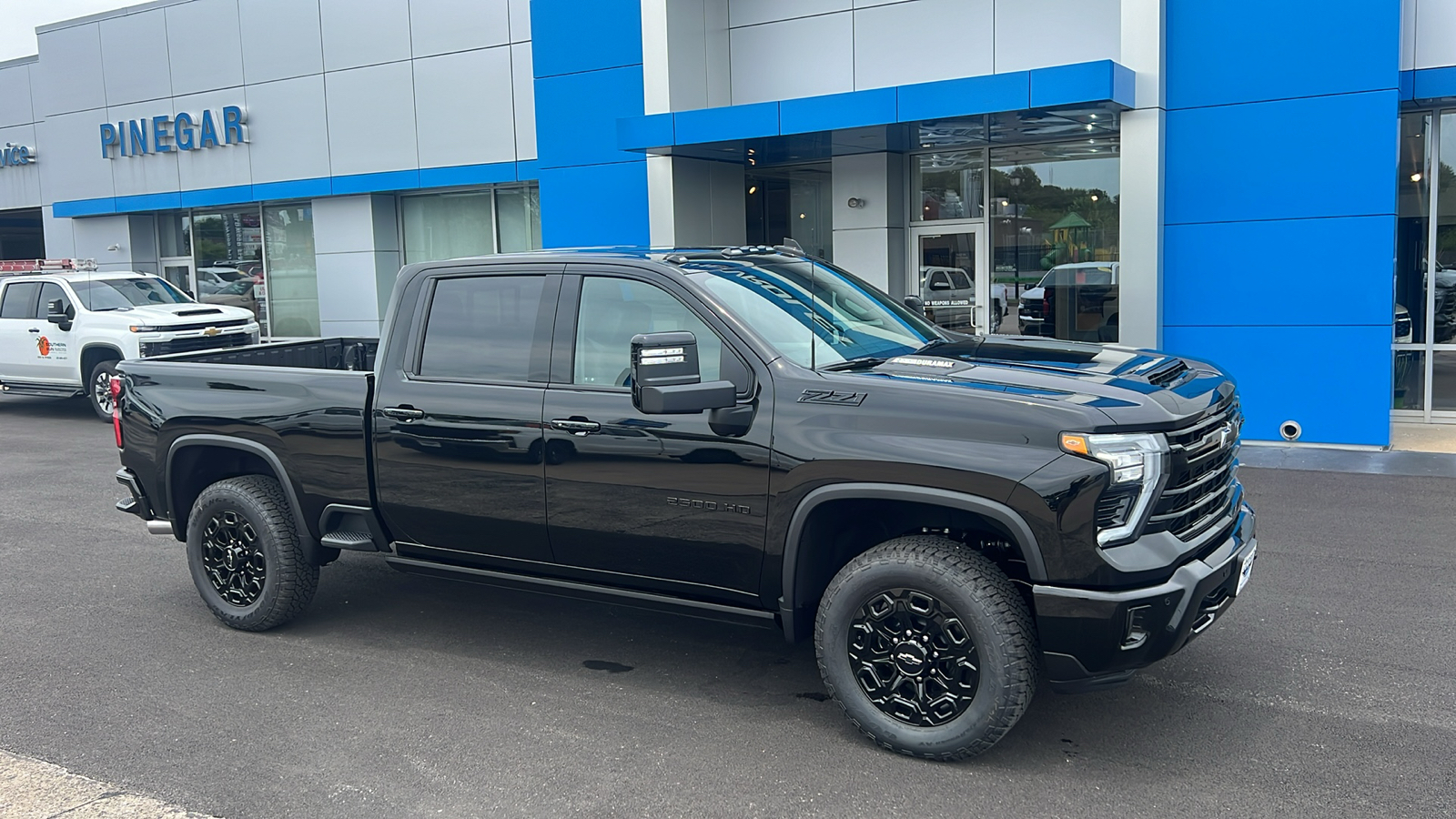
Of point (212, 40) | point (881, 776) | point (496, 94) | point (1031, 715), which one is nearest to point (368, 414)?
point (881, 776)

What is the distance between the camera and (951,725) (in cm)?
433

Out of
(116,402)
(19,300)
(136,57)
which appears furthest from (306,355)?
(136,57)

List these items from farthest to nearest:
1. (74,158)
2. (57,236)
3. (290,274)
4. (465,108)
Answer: (57,236)
(74,158)
(290,274)
(465,108)

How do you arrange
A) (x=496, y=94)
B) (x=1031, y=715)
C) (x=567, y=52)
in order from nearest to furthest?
(x=1031, y=715)
(x=567, y=52)
(x=496, y=94)

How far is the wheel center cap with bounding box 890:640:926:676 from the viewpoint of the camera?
4.37 metres

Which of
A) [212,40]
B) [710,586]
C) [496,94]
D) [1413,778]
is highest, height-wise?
[212,40]

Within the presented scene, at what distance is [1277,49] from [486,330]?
901 centimetres

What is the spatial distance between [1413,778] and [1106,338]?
947 centimetres

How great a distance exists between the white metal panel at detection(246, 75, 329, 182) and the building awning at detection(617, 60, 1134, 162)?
791cm

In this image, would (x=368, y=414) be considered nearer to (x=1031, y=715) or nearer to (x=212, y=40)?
(x=1031, y=715)

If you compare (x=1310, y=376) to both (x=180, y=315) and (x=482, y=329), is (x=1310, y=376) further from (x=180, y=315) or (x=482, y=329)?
(x=180, y=315)

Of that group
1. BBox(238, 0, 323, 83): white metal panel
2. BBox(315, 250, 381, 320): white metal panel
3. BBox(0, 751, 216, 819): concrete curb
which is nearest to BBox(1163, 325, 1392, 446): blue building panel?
BBox(0, 751, 216, 819): concrete curb

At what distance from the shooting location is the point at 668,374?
173 inches

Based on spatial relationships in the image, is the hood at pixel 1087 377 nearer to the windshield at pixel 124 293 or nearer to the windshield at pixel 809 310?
the windshield at pixel 809 310
